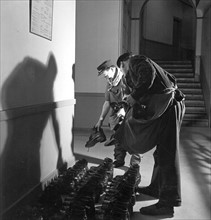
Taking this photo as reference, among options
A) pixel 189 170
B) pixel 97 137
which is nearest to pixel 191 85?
pixel 189 170

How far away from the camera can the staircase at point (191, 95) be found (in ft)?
22.6

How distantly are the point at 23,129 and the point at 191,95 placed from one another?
5.99 m

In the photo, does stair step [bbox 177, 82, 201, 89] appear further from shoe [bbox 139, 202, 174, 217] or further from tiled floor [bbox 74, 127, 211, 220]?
shoe [bbox 139, 202, 174, 217]

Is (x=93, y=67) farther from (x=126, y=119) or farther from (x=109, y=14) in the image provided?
(x=126, y=119)

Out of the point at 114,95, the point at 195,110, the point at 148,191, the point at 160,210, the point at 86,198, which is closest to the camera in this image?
the point at 86,198

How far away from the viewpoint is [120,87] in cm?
338

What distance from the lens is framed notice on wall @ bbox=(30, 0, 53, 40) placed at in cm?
227

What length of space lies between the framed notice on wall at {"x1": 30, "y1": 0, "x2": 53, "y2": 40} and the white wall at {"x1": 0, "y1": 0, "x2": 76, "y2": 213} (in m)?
0.05

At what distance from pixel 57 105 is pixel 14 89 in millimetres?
908

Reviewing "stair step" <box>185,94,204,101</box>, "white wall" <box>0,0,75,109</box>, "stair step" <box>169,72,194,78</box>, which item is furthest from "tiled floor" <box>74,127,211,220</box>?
"stair step" <box>169,72,194,78</box>

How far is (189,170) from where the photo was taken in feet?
11.4

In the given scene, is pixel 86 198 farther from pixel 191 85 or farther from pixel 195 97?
pixel 191 85

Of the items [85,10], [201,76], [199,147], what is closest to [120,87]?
[199,147]

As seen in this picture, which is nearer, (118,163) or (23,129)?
(23,129)
